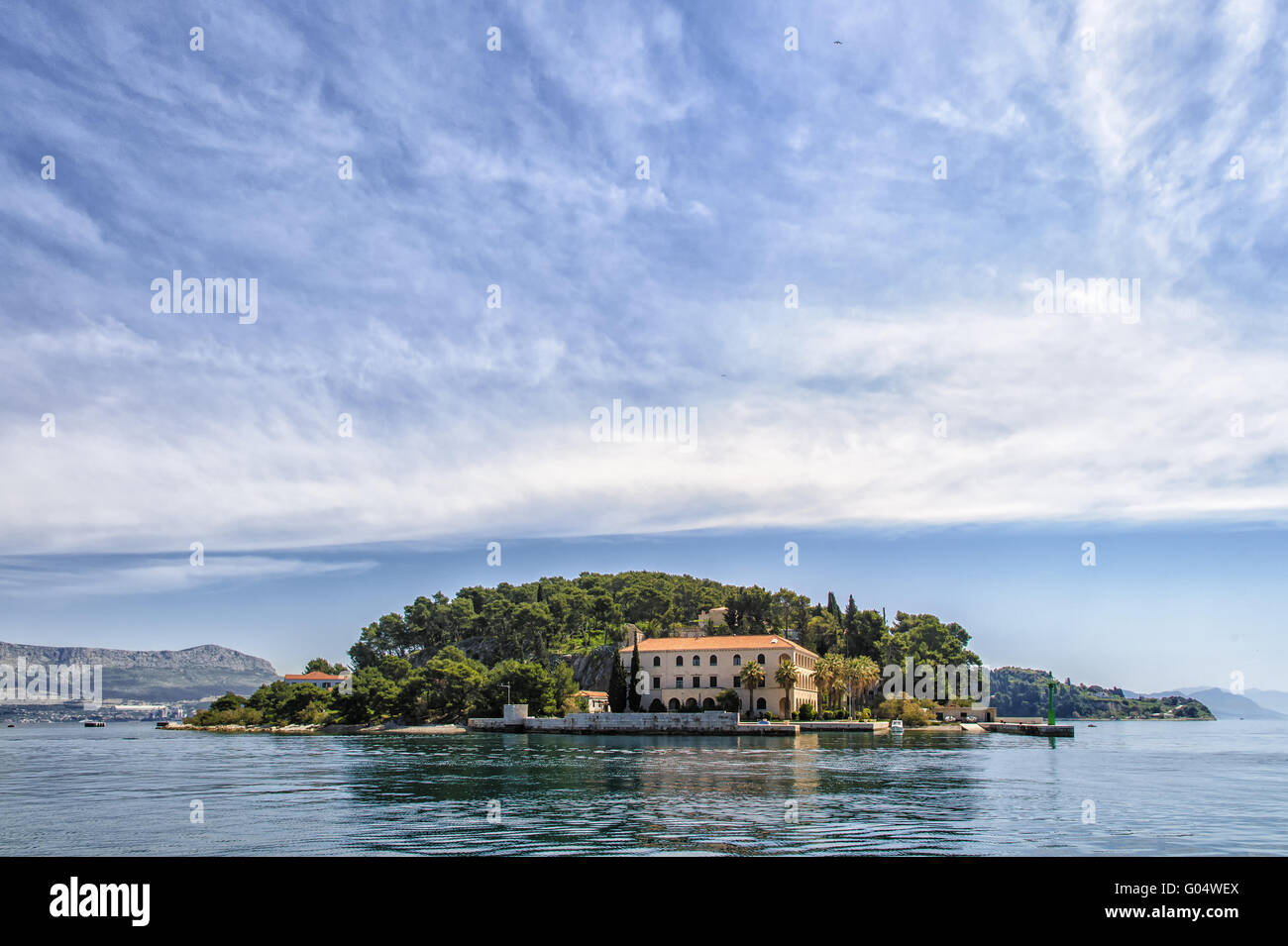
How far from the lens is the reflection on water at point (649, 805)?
77.0ft

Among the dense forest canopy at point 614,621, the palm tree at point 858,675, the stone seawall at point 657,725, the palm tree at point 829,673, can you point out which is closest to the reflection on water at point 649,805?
the stone seawall at point 657,725

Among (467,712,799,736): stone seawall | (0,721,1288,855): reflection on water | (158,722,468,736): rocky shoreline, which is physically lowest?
(158,722,468,736): rocky shoreline

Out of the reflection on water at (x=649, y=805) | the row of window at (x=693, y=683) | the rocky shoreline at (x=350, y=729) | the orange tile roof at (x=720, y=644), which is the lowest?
the rocky shoreline at (x=350, y=729)

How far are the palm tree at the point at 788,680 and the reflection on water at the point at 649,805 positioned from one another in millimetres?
48321

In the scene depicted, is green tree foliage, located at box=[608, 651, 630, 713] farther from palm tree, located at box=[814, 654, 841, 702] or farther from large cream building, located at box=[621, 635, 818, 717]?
palm tree, located at box=[814, 654, 841, 702]

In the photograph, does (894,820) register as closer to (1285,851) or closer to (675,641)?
(1285,851)

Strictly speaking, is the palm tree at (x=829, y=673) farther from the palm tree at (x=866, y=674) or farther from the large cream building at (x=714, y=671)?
the palm tree at (x=866, y=674)

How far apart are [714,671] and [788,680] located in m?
13.1

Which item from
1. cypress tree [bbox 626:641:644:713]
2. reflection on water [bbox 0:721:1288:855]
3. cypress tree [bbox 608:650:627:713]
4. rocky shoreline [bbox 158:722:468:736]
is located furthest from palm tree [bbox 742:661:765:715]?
reflection on water [bbox 0:721:1288:855]

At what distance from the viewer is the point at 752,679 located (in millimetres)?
113188

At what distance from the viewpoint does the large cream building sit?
11450 centimetres

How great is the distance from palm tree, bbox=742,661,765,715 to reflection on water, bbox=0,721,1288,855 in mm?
53047
